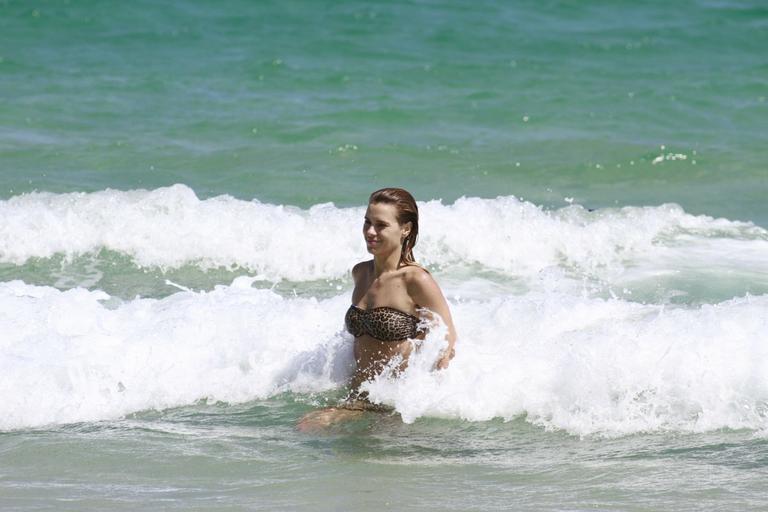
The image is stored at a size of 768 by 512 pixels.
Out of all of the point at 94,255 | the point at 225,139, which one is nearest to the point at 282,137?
the point at 225,139

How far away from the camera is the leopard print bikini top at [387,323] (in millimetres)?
5715

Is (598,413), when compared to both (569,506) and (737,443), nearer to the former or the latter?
(737,443)

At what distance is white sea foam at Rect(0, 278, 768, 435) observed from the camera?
5863 millimetres

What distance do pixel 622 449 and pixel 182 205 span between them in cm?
582

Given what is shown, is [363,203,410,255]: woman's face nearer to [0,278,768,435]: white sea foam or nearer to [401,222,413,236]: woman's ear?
[401,222,413,236]: woman's ear

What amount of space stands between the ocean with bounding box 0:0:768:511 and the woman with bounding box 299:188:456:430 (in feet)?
0.41

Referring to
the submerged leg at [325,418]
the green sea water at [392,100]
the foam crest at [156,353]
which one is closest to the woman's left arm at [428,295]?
the submerged leg at [325,418]

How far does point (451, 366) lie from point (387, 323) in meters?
0.53

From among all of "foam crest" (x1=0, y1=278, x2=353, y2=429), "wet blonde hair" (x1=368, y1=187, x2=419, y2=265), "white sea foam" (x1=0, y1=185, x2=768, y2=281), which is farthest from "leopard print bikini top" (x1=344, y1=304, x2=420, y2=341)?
"white sea foam" (x1=0, y1=185, x2=768, y2=281)

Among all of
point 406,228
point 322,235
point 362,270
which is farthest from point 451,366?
point 322,235

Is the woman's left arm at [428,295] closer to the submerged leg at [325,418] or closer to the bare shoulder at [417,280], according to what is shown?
the bare shoulder at [417,280]

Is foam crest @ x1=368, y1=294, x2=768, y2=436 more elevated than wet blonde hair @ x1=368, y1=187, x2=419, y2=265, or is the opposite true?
wet blonde hair @ x1=368, y1=187, x2=419, y2=265

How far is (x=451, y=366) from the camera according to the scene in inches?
238

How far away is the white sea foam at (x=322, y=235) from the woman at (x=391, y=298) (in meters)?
3.51
